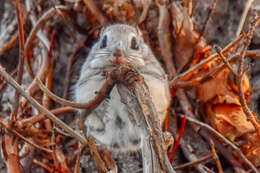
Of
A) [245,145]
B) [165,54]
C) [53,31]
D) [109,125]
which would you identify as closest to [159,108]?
[109,125]

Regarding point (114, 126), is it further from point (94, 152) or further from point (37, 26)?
point (37, 26)

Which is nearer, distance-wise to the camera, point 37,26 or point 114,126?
point 114,126

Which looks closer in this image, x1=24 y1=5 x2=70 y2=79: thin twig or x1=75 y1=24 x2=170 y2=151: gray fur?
x1=75 y1=24 x2=170 y2=151: gray fur

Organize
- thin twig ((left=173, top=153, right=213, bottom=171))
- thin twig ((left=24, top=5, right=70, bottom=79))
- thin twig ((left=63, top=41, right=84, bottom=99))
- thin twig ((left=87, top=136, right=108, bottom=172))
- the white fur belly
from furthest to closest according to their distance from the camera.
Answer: thin twig ((left=63, top=41, right=84, bottom=99))
thin twig ((left=24, top=5, right=70, bottom=79))
thin twig ((left=173, top=153, right=213, bottom=171))
the white fur belly
thin twig ((left=87, top=136, right=108, bottom=172))

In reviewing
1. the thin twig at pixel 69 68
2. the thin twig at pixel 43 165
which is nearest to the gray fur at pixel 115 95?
the thin twig at pixel 43 165

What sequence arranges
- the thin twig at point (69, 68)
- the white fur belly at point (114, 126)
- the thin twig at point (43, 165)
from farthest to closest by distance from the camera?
the thin twig at point (69, 68), the thin twig at point (43, 165), the white fur belly at point (114, 126)

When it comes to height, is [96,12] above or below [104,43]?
above

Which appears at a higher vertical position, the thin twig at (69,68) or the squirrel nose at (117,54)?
the thin twig at (69,68)

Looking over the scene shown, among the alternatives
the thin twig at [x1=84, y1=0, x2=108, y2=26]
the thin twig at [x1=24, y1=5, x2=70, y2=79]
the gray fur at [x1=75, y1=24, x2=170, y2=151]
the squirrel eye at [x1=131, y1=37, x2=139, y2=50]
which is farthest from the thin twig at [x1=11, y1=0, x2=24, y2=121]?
the thin twig at [x1=84, y1=0, x2=108, y2=26]

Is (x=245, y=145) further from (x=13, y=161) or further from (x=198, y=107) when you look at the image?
(x=13, y=161)

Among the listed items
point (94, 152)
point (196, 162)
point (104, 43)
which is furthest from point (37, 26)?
point (196, 162)

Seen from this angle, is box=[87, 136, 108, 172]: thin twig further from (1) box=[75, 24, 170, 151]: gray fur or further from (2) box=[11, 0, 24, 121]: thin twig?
(2) box=[11, 0, 24, 121]: thin twig

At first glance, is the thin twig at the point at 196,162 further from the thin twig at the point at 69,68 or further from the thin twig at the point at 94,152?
the thin twig at the point at 69,68
